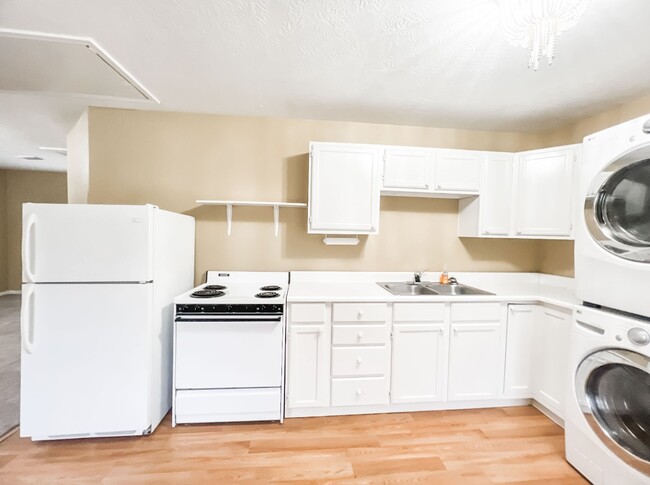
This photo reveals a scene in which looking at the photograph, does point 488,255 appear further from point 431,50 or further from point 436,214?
point 431,50

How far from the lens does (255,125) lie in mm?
2576

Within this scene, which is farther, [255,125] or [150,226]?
[255,125]

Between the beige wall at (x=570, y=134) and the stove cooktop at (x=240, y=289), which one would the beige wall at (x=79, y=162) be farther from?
the beige wall at (x=570, y=134)

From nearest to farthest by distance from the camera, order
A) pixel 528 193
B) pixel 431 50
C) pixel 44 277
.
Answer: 1. pixel 431 50
2. pixel 44 277
3. pixel 528 193

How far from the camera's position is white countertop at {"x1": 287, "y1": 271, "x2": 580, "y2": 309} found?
208cm

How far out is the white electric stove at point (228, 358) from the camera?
1.93 metres

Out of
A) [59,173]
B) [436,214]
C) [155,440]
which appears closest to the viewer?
[155,440]

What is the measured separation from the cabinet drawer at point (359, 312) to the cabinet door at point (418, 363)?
160mm

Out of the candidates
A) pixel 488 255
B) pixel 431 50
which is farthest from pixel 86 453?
pixel 488 255

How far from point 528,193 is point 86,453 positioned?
146 inches

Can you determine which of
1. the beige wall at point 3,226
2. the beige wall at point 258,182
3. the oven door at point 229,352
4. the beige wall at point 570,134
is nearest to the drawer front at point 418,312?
the beige wall at point 258,182

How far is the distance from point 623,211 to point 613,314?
0.53m

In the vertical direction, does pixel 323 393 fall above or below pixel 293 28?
below

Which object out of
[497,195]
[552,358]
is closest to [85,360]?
[552,358]
